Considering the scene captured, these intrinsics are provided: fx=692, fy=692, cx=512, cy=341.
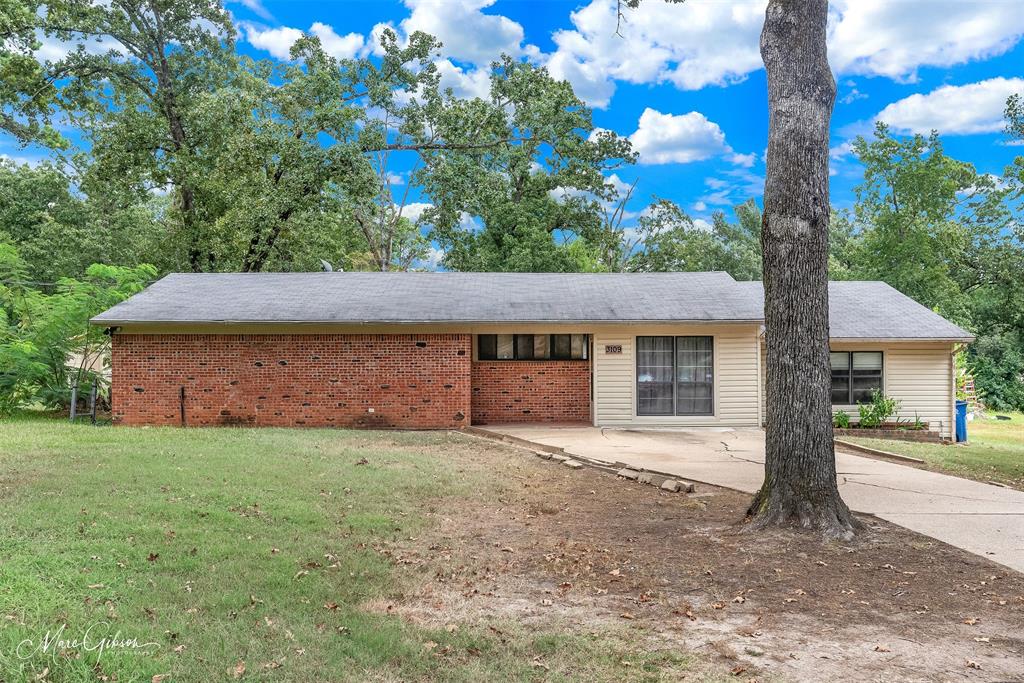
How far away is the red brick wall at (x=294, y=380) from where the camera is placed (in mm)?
14500

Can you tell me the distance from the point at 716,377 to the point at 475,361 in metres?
5.21

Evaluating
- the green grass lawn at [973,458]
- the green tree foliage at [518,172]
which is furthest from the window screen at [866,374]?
the green tree foliage at [518,172]

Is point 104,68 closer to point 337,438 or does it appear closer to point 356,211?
point 356,211

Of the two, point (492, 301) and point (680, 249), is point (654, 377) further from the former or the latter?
point (680, 249)

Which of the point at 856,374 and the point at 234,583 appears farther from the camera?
the point at 856,374

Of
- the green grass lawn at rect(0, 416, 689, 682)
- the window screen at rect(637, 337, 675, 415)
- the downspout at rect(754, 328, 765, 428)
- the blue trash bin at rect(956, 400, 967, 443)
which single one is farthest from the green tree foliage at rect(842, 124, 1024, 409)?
the green grass lawn at rect(0, 416, 689, 682)

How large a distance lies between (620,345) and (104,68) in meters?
18.5

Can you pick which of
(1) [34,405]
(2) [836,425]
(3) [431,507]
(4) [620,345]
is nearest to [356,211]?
(1) [34,405]

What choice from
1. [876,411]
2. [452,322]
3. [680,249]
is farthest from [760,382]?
[680,249]

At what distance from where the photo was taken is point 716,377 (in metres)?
14.8

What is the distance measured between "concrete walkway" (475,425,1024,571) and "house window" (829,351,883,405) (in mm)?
3288

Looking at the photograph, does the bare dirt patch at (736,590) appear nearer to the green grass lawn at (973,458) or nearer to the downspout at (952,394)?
the green grass lawn at (973,458)

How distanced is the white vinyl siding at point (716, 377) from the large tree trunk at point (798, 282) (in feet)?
28.1

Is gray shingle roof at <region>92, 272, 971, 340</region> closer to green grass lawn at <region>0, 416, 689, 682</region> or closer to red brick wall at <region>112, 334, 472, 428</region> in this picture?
red brick wall at <region>112, 334, 472, 428</region>
